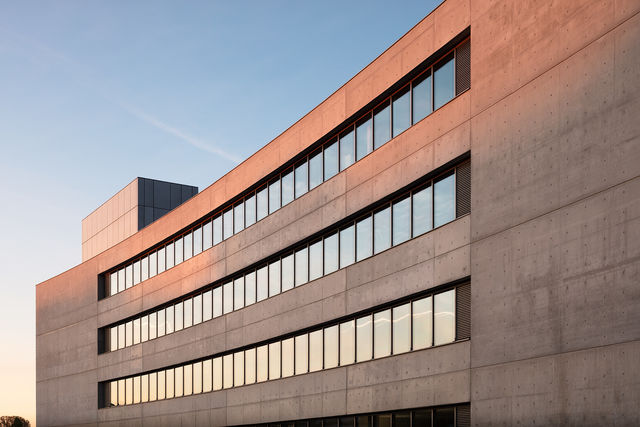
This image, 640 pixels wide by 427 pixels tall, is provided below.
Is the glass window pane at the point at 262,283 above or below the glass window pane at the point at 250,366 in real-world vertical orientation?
above

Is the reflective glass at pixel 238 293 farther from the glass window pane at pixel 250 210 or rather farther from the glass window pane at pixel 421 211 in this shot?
the glass window pane at pixel 421 211

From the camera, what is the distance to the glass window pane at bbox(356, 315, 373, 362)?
29500 millimetres

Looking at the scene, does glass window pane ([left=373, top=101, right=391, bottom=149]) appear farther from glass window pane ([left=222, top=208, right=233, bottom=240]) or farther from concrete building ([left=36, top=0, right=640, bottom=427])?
glass window pane ([left=222, top=208, right=233, bottom=240])

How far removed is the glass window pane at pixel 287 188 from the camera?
36.0 m

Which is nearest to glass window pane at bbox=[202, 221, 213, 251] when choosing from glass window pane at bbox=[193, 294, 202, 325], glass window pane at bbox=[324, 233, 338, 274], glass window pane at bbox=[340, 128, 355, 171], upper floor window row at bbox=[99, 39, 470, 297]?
upper floor window row at bbox=[99, 39, 470, 297]

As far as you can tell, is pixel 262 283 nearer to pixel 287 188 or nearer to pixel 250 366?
pixel 250 366

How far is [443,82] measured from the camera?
26375mm

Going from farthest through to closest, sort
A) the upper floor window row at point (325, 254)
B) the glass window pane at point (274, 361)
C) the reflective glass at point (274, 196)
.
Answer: the reflective glass at point (274, 196) < the glass window pane at point (274, 361) < the upper floor window row at point (325, 254)

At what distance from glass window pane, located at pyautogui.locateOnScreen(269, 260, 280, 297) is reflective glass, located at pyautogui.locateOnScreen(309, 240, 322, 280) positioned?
3027mm

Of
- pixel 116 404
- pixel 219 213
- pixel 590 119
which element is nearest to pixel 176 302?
pixel 219 213

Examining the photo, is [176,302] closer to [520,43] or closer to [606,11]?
[520,43]

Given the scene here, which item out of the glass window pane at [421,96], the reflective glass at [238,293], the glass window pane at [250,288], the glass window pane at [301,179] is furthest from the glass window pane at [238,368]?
the glass window pane at [421,96]

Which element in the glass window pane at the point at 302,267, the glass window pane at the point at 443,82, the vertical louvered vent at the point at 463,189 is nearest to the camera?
the vertical louvered vent at the point at 463,189

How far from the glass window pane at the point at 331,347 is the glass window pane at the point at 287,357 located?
9.52 ft
